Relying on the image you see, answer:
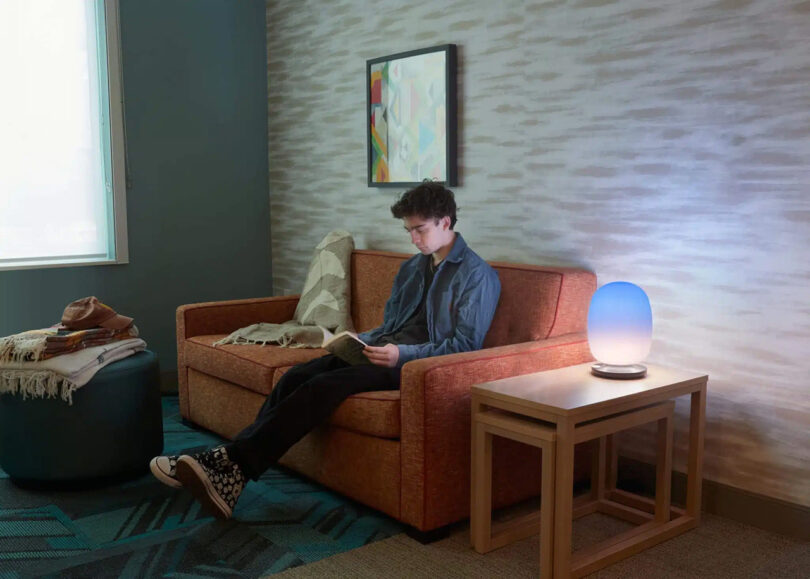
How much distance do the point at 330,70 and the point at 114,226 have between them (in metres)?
1.39

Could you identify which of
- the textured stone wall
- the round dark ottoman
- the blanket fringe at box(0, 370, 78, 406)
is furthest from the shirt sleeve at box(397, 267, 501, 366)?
the blanket fringe at box(0, 370, 78, 406)

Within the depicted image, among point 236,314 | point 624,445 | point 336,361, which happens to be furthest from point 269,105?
point 624,445

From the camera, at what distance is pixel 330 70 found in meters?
4.41

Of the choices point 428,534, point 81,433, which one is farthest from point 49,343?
point 428,534

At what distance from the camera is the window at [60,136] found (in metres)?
4.08

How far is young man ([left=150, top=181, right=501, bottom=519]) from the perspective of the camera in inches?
106

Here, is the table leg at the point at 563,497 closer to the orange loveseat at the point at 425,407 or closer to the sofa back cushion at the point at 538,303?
the orange loveseat at the point at 425,407

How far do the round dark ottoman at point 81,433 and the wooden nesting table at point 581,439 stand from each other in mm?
1340

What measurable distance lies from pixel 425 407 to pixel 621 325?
68cm

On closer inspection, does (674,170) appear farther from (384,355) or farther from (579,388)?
(384,355)

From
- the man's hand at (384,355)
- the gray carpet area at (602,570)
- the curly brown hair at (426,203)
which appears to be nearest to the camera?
the gray carpet area at (602,570)

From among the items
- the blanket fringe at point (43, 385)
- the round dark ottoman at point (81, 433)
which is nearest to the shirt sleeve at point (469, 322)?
the round dark ottoman at point (81, 433)

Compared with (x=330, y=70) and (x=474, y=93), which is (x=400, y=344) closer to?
(x=474, y=93)

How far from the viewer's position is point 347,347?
287cm
